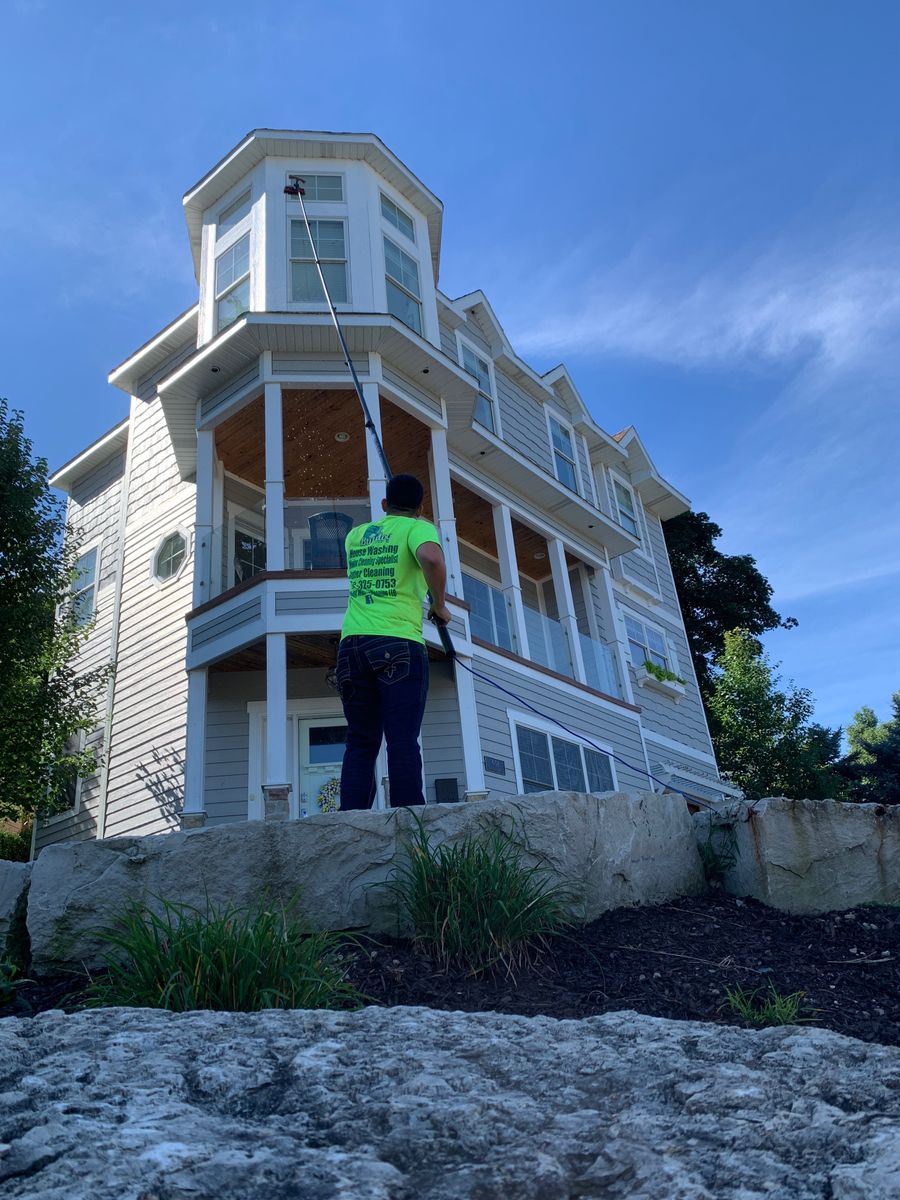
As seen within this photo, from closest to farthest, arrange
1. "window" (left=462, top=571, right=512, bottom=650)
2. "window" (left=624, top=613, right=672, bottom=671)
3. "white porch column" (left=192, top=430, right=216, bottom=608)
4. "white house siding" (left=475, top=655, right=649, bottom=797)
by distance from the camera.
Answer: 1. "white porch column" (left=192, top=430, right=216, bottom=608)
2. "white house siding" (left=475, top=655, right=649, bottom=797)
3. "window" (left=462, top=571, right=512, bottom=650)
4. "window" (left=624, top=613, right=672, bottom=671)

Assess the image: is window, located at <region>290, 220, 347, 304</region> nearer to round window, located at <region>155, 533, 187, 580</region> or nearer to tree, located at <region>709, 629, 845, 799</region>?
round window, located at <region>155, 533, 187, 580</region>

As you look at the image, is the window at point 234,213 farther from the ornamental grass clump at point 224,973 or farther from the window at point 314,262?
the ornamental grass clump at point 224,973

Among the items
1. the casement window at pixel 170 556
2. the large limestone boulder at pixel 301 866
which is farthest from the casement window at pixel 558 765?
the large limestone boulder at pixel 301 866

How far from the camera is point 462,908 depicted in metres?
3.83

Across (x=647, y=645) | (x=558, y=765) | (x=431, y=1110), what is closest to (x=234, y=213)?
(x=558, y=765)

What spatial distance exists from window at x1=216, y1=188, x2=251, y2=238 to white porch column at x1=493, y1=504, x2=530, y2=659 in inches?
210

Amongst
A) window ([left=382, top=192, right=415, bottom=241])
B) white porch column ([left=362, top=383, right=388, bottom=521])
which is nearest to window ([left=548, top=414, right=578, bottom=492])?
window ([left=382, top=192, right=415, bottom=241])

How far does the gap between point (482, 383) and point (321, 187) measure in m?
4.32

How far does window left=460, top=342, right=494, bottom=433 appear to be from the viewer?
16.2 meters

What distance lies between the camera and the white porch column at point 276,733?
9.91m

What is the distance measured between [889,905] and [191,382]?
34.2ft

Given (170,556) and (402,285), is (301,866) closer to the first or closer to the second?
(170,556)

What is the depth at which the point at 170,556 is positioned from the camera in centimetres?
1424

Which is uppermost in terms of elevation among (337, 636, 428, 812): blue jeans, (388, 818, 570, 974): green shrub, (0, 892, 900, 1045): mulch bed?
(337, 636, 428, 812): blue jeans
